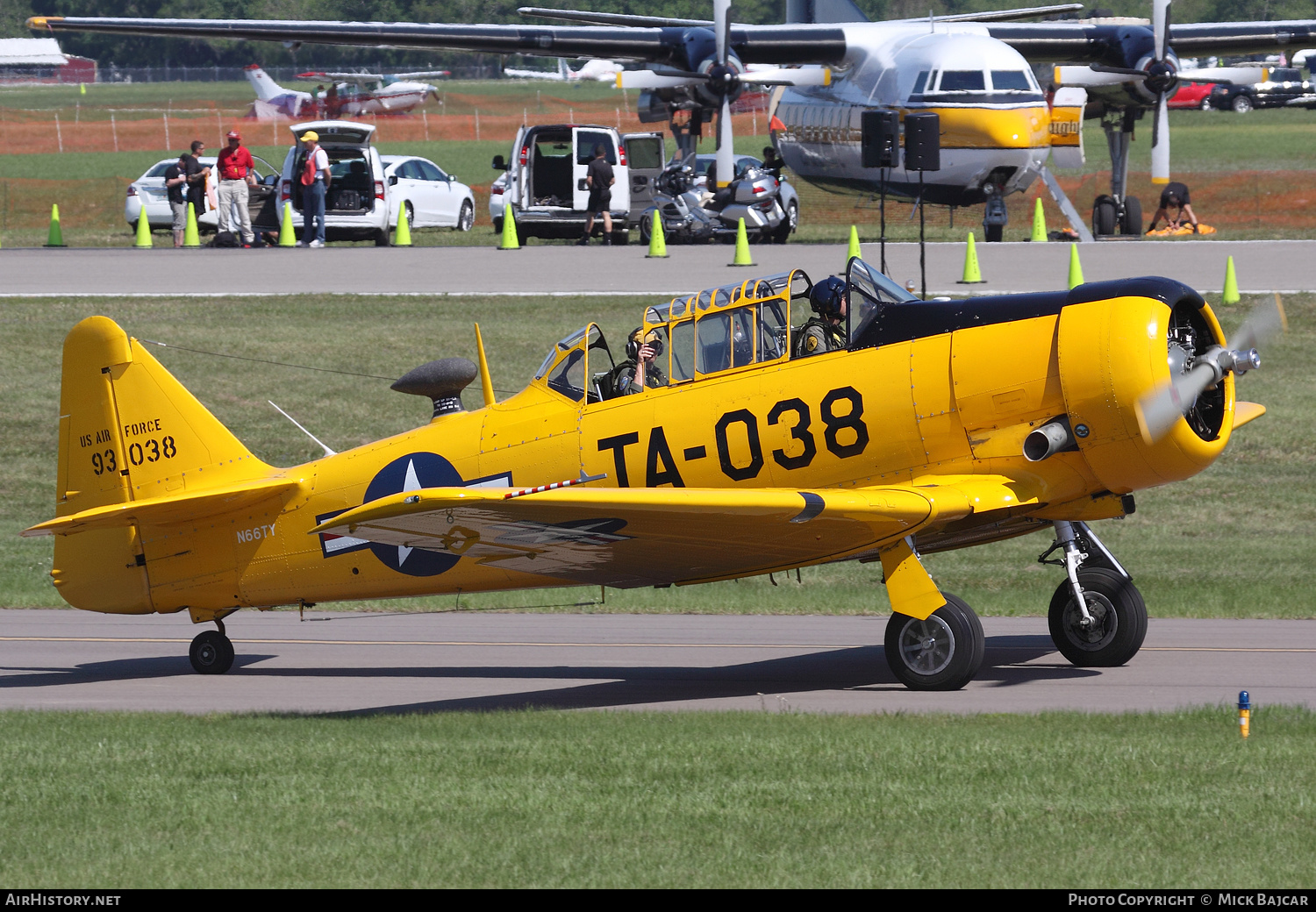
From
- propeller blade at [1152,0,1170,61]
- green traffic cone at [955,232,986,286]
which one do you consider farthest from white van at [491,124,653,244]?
propeller blade at [1152,0,1170,61]

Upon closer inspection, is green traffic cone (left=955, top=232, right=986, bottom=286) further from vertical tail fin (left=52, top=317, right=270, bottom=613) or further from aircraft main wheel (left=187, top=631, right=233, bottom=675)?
aircraft main wheel (left=187, top=631, right=233, bottom=675)

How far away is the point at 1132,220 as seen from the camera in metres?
34.7

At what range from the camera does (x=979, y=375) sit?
33.6ft

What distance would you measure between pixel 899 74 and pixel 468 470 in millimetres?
24779

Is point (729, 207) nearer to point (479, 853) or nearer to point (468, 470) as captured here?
point (468, 470)

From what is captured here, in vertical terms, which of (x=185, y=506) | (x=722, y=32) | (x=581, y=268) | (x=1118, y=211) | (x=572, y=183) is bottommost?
(x=581, y=268)

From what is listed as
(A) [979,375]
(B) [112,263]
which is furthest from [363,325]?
(A) [979,375]

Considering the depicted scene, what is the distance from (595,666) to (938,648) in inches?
117

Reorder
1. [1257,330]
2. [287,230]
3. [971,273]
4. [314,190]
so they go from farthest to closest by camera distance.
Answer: [287,230] < [314,190] < [971,273] < [1257,330]

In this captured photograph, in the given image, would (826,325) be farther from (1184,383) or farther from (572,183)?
(572,183)

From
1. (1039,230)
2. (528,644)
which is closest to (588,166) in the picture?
(1039,230)

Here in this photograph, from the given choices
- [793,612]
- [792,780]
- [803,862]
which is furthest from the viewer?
[793,612]

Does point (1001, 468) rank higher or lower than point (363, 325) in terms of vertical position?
higher

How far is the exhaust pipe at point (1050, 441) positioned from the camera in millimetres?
10031
